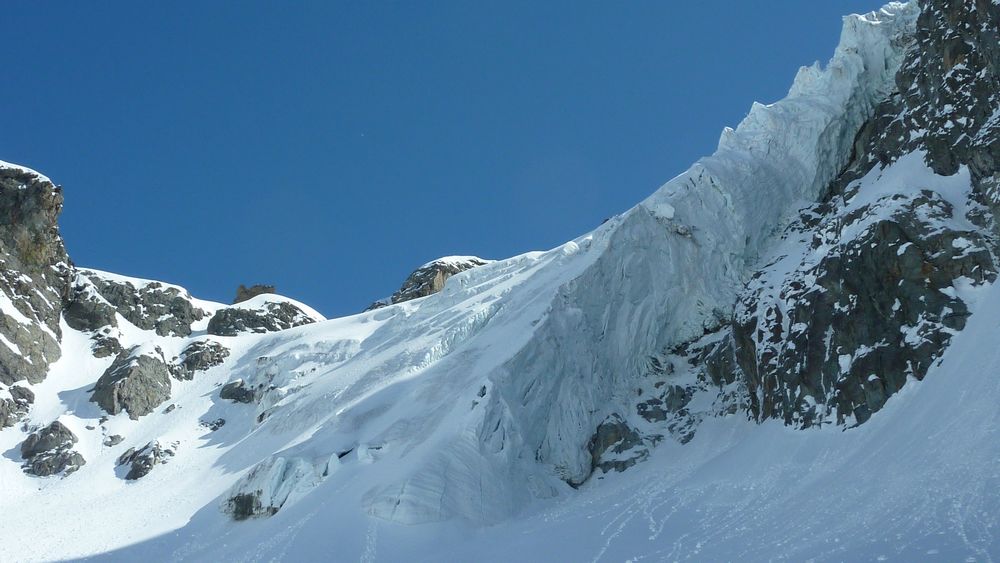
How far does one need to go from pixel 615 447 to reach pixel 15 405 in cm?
4170

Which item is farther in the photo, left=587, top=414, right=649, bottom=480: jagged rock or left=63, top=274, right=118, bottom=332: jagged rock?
left=63, top=274, right=118, bottom=332: jagged rock

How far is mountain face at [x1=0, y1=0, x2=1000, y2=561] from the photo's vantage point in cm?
2761

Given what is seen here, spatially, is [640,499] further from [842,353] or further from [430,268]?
[430,268]

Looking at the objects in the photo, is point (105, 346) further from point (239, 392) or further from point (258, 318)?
point (239, 392)

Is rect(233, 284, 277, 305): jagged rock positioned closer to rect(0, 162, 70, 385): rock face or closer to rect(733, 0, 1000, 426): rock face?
rect(0, 162, 70, 385): rock face

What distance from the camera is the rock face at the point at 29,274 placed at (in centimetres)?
6000

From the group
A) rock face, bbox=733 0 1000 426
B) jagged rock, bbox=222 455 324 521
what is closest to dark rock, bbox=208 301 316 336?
jagged rock, bbox=222 455 324 521

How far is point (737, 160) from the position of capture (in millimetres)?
51875

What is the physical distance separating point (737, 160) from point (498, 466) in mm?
26566

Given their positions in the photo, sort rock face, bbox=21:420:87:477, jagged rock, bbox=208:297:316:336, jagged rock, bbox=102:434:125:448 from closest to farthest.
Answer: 1. rock face, bbox=21:420:87:477
2. jagged rock, bbox=102:434:125:448
3. jagged rock, bbox=208:297:316:336

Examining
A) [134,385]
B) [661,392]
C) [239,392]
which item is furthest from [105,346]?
[661,392]

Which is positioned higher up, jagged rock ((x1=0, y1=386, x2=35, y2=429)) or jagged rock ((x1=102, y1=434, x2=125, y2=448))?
jagged rock ((x1=0, y1=386, x2=35, y2=429))

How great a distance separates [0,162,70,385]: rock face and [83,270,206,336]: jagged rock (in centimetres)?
587

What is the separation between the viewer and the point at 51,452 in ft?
172
